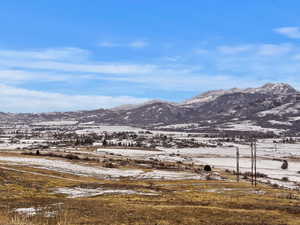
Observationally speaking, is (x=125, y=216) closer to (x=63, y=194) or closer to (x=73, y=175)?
(x=63, y=194)

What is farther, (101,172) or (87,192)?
(101,172)

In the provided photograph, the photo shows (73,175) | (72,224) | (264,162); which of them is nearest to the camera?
(72,224)

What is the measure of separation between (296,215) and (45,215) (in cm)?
2764

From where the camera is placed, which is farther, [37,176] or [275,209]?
[37,176]

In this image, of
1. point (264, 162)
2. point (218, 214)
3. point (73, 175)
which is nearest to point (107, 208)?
point (218, 214)

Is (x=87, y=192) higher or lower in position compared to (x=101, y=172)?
higher

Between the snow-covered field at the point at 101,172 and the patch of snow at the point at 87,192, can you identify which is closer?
the patch of snow at the point at 87,192

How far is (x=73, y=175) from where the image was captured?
327 feet

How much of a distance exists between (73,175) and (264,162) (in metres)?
113

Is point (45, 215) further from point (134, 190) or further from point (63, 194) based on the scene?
point (134, 190)

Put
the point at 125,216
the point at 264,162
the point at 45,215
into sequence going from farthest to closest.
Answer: the point at 264,162 → the point at 125,216 → the point at 45,215

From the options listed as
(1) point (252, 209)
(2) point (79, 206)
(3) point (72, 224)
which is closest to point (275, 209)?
(1) point (252, 209)

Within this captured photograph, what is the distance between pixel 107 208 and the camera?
150ft

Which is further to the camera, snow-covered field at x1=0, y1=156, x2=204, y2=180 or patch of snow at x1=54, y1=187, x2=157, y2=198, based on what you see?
snow-covered field at x1=0, y1=156, x2=204, y2=180
